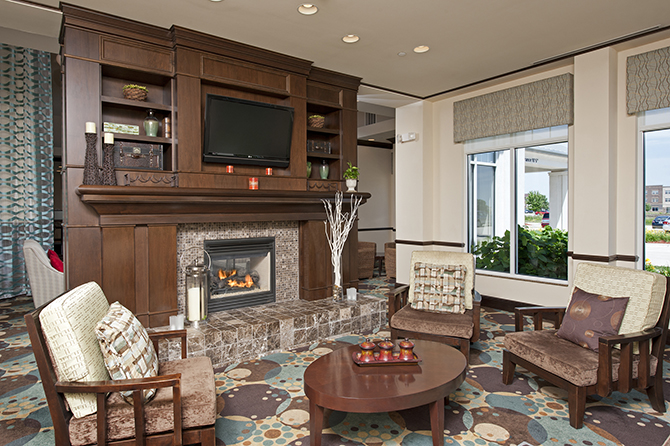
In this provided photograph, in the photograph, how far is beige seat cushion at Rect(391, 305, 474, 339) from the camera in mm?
3365

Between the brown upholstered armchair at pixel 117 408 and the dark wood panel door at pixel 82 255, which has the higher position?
the dark wood panel door at pixel 82 255

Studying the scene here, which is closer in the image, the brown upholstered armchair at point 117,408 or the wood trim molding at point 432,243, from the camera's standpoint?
the brown upholstered armchair at point 117,408

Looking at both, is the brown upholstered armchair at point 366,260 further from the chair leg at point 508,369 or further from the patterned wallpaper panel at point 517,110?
the chair leg at point 508,369

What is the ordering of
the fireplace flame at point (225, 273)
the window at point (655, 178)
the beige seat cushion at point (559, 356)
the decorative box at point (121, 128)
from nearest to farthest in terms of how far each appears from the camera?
1. the beige seat cushion at point (559, 356)
2. the decorative box at point (121, 128)
3. the window at point (655, 178)
4. the fireplace flame at point (225, 273)

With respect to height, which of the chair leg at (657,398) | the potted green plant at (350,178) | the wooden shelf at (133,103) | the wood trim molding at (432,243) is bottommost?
the chair leg at (657,398)

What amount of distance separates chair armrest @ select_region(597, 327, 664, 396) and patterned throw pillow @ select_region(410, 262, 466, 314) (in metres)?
1.37

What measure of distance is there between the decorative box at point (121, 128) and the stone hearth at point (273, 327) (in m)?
1.88

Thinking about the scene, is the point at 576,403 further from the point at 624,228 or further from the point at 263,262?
the point at 263,262

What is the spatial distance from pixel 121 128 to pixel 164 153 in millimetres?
498

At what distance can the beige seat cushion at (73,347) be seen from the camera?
1.83 m

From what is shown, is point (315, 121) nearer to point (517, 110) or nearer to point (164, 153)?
point (164, 153)

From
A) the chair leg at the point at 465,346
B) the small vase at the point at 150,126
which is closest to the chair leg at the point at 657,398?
the chair leg at the point at 465,346

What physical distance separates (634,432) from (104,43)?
487 cm

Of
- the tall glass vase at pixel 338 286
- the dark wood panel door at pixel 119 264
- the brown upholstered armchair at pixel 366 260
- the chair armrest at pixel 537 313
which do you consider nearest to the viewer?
the chair armrest at pixel 537 313
